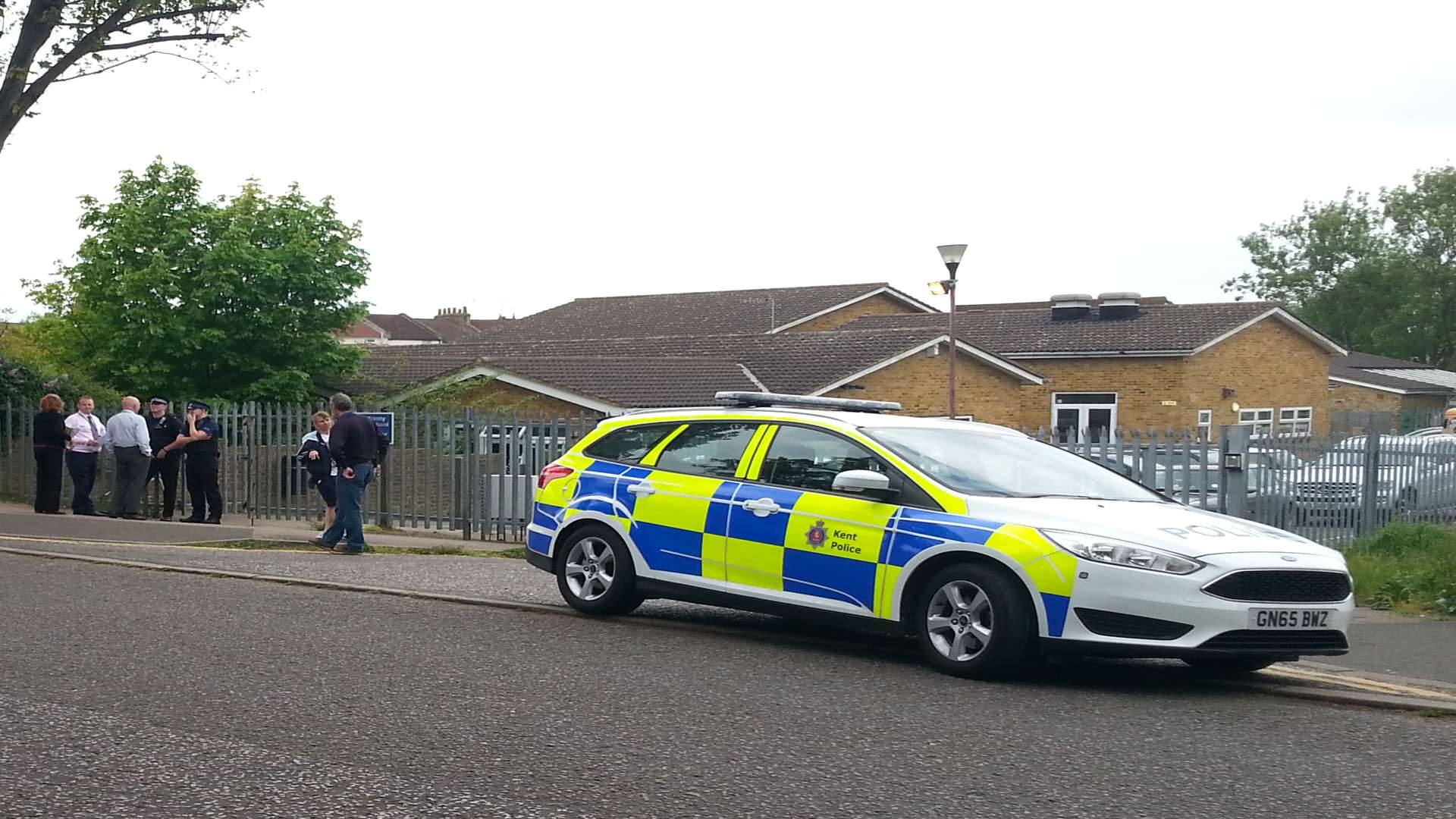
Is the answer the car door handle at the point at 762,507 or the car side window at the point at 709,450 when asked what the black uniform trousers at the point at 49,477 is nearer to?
the car side window at the point at 709,450

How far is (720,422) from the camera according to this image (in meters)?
10.2

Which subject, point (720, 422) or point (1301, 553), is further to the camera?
point (720, 422)

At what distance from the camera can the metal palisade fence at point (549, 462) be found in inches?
616

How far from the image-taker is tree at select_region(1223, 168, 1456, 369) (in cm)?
8362

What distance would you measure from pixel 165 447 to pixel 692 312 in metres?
39.9

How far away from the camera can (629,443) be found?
35.1ft

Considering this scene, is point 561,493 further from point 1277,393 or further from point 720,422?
point 1277,393

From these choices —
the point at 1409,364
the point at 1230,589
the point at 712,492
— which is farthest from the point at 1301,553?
the point at 1409,364

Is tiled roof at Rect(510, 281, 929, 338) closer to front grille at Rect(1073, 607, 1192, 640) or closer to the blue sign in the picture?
the blue sign

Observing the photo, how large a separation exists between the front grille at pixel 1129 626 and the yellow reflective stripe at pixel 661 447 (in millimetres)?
3233

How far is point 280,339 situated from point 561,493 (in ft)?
93.7

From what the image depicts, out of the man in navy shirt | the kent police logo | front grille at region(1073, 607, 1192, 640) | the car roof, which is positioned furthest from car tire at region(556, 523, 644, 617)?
the man in navy shirt

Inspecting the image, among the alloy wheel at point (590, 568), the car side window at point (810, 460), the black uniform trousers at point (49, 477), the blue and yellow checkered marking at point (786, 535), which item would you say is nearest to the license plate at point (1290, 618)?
the blue and yellow checkered marking at point (786, 535)

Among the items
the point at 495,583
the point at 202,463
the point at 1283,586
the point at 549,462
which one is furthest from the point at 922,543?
the point at 202,463
